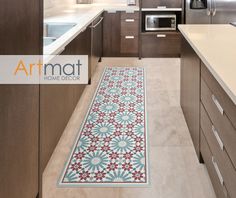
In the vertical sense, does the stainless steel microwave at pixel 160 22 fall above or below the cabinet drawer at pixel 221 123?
above

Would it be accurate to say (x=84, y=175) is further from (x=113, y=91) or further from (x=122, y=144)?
(x=113, y=91)

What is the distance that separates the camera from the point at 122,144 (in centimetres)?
260

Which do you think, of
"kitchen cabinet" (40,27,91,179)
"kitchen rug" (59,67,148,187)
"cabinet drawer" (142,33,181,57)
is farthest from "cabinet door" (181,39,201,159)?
"cabinet drawer" (142,33,181,57)

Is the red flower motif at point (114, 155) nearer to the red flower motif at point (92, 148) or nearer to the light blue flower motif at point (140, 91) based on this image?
the red flower motif at point (92, 148)

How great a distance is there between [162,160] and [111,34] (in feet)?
12.3

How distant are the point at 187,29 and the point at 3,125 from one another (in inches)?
84.9

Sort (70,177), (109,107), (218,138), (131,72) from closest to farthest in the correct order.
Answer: (218,138) → (70,177) → (109,107) → (131,72)

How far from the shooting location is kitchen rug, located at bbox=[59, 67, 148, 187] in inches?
83.7

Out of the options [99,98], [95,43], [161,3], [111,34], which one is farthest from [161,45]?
[99,98]

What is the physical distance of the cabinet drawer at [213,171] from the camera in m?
1.63

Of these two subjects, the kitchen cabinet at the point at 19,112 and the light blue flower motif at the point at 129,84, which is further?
the light blue flower motif at the point at 129,84

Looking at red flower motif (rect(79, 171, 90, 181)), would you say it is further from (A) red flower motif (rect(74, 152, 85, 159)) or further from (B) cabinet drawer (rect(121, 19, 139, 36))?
(B) cabinet drawer (rect(121, 19, 139, 36))

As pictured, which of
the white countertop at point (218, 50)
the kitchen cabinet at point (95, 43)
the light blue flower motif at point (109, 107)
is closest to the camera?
the white countertop at point (218, 50)

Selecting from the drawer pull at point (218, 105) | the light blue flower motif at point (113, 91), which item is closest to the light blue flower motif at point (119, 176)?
the drawer pull at point (218, 105)
